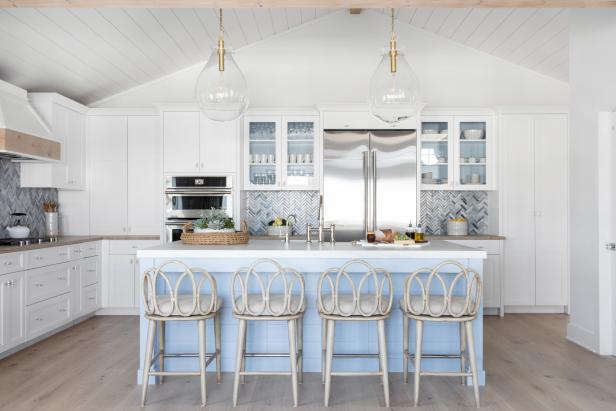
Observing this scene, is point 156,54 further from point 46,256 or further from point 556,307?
point 556,307

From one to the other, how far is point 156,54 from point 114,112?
884mm

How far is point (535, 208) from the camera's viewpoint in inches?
218

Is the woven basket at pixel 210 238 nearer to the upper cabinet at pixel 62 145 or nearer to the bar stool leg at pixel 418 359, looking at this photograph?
the bar stool leg at pixel 418 359

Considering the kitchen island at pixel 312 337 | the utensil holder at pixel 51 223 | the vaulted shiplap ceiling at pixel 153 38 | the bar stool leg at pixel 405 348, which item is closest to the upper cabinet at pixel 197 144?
the vaulted shiplap ceiling at pixel 153 38

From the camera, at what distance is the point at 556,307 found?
552 centimetres

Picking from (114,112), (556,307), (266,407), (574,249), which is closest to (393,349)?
(266,407)

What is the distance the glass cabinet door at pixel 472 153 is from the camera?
18.8ft

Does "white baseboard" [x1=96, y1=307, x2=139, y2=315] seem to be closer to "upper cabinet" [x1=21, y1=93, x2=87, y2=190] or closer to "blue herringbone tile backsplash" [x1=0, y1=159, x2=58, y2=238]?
"blue herringbone tile backsplash" [x1=0, y1=159, x2=58, y2=238]

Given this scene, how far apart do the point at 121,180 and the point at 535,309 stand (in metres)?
5.06

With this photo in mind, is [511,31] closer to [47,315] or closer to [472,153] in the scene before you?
[472,153]

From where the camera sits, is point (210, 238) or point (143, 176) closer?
point (210, 238)

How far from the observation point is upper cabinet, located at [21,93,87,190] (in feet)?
16.1

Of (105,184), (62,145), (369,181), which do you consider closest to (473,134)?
(369,181)

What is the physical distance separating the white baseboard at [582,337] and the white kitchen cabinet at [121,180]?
4.44m
